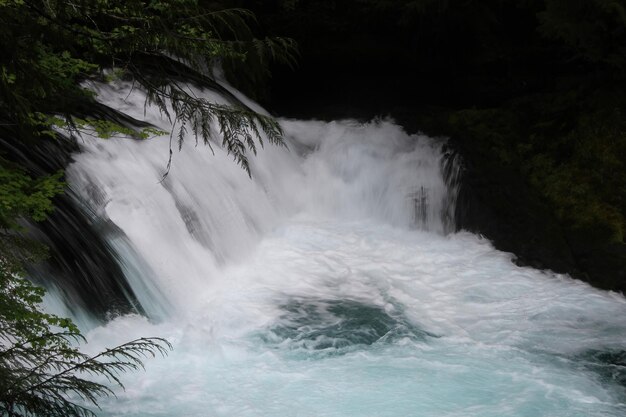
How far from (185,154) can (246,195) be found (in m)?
1.08

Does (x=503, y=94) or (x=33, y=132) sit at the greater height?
Answer: (x=503, y=94)

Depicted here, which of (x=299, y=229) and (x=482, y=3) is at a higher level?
(x=482, y=3)

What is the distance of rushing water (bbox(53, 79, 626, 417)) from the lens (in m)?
5.84

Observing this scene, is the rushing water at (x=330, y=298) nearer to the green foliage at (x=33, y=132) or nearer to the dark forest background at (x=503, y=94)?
the dark forest background at (x=503, y=94)

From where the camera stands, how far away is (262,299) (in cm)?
759

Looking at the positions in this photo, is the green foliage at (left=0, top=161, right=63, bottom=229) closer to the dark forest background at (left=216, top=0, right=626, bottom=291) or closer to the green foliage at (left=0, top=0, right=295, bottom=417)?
the green foliage at (left=0, top=0, right=295, bottom=417)

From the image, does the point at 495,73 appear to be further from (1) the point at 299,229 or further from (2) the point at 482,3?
(1) the point at 299,229

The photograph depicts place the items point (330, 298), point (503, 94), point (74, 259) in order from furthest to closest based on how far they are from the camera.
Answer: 1. point (503, 94)
2. point (330, 298)
3. point (74, 259)

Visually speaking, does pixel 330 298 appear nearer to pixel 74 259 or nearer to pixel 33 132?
pixel 74 259

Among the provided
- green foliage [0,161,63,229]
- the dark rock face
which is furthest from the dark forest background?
green foliage [0,161,63,229]

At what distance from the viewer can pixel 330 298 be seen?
308 inches

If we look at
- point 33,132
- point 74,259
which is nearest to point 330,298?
point 74,259

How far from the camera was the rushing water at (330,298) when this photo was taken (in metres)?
5.84

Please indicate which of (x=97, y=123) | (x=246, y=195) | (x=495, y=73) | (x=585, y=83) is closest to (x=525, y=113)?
(x=585, y=83)
